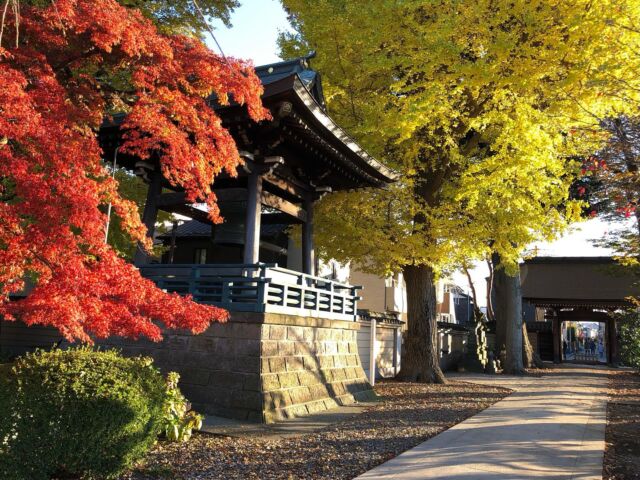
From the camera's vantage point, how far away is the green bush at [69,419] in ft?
15.5

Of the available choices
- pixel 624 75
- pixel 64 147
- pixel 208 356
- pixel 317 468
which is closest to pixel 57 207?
pixel 64 147

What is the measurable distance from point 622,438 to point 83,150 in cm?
913

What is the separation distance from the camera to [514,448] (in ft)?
22.9

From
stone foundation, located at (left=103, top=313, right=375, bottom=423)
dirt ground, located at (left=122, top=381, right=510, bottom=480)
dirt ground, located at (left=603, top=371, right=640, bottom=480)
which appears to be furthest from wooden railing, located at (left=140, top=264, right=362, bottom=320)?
dirt ground, located at (left=603, top=371, right=640, bottom=480)

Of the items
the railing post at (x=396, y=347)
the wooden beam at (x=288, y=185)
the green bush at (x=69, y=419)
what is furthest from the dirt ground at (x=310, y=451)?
the railing post at (x=396, y=347)

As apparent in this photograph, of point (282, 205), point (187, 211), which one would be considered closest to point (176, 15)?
point (187, 211)

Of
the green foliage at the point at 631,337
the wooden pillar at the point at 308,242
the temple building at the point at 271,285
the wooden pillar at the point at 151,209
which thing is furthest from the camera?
the green foliage at the point at 631,337

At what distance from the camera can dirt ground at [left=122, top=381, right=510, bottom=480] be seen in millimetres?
5672

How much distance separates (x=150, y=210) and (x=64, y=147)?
253 inches

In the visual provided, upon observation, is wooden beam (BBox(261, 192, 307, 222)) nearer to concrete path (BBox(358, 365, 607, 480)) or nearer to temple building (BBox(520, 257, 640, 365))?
concrete path (BBox(358, 365, 607, 480))

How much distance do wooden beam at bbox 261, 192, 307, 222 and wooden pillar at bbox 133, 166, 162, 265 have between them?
257cm

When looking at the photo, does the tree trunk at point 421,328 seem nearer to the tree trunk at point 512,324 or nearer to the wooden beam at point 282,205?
the wooden beam at point 282,205

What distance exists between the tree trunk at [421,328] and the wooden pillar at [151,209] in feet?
26.2

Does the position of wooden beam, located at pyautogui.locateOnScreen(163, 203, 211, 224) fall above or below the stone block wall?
above
